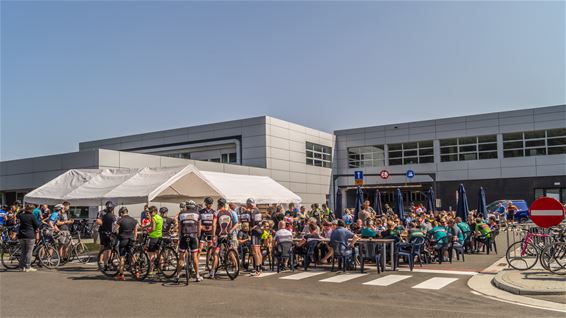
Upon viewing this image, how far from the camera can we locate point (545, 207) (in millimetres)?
10594

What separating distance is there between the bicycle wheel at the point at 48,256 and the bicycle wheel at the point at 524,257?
11872 mm

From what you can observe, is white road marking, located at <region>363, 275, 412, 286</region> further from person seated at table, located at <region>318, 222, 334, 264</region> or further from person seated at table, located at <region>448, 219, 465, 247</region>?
person seated at table, located at <region>448, 219, 465, 247</region>

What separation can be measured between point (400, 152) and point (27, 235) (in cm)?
3595

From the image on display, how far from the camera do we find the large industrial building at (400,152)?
38.2 m

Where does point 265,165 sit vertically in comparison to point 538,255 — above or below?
above

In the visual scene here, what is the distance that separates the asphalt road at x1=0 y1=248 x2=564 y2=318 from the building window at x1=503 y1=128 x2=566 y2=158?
31006mm

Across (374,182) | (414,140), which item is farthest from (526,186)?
(374,182)

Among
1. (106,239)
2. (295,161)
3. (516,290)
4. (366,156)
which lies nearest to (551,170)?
(366,156)

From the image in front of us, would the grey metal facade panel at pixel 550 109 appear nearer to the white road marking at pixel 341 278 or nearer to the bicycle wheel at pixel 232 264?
the white road marking at pixel 341 278

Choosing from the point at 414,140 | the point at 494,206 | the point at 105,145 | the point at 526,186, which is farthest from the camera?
the point at 105,145

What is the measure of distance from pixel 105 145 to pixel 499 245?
37243mm

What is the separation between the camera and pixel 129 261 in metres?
12.2

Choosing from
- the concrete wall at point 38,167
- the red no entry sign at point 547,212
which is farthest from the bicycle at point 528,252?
the concrete wall at point 38,167

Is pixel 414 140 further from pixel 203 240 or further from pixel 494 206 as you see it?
pixel 203 240
